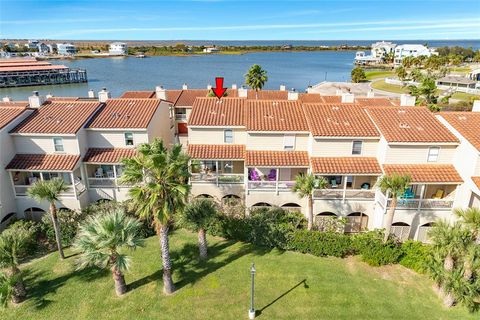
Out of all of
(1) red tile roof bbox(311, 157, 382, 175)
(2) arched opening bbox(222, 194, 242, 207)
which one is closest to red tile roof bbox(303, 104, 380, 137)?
(1) red tile roof bbox(311, 157, 382, 175)

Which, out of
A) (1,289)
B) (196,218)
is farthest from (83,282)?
(196,218)

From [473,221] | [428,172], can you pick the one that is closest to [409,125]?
[428,172]

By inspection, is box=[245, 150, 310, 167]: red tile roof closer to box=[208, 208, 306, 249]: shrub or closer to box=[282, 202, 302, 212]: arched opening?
box=[282, 202, 302, 212]: arched opening

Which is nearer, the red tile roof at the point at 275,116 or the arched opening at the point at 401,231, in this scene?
the arched opening at the point at 401,231

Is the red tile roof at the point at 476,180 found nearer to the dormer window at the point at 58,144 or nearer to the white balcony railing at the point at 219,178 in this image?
the white balcony railing at the point at 219,178

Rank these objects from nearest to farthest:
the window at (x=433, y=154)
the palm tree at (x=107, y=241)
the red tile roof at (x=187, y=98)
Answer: the palm tree at (x=107, y=241) < the window at (x=433, y=154) < the red tile roof at (x=187, y=98)

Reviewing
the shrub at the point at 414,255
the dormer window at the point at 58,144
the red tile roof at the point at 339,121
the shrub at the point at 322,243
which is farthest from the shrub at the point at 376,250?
the dormer window at the point at 58,144

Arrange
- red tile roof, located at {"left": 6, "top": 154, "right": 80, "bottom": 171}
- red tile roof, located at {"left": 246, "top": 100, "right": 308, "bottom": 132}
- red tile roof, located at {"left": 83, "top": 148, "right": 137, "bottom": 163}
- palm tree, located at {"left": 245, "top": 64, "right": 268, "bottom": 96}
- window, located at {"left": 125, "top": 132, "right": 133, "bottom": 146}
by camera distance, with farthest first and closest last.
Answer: palm tree, located at {"left": 245, "top": 64, "right": 268, "bottom": 96} < window, located at {"left": 125, "top": 132, "right": 133, "bottom": 146} < red tile roof, located at {"left": 246, "top": 100, "right": 308, "bottom": 132} < red tile roof, located at {"left": 83, "top": 148, "right": 137, "bottom": 163} < red tile roof, located at {"left": 6, "top": 154, "right": 80, "bottom": 171}
